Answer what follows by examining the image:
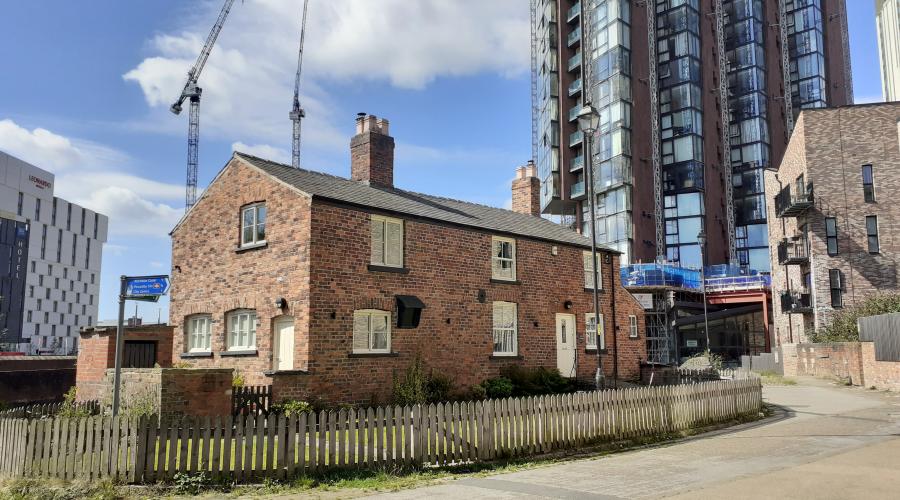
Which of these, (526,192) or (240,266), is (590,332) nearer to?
(526,192)

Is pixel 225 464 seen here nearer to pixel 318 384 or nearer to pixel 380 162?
pixel 318 384

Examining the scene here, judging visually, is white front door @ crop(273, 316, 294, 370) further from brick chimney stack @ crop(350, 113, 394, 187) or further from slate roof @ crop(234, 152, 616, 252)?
brick chimney stack @ crop(350, 113, 394, 187)

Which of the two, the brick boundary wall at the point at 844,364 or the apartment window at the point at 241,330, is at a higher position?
the apartment window at the point at 241,330

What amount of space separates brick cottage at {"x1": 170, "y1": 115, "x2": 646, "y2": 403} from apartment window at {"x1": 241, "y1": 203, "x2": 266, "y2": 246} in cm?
5

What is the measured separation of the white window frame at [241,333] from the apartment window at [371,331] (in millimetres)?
2779

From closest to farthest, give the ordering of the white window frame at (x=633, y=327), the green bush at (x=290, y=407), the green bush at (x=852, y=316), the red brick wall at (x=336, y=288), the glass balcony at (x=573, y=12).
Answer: the green bush at (x=290, y=407), the red brick wall at (x=336, y=288), the white window frame at (x=633, y=327), the green bush at (x=852, y=316), the glass balcony at (x=573, y=12)

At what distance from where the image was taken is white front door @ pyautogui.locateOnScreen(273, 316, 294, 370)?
17.7 meters

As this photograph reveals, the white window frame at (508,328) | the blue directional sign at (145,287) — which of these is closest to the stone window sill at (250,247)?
the blue directional sign at (145,287)

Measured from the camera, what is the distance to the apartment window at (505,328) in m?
22.4

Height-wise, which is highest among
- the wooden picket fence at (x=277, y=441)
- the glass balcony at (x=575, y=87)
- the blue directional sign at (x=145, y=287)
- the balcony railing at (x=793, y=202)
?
the glass balcony at (x=575, y=87)

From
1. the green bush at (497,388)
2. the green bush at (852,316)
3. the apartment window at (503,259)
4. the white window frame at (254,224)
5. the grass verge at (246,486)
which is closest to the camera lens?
the grass verge at (246,486)

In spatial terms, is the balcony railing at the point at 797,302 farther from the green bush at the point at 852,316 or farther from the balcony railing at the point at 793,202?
the balcony railing at the point at 793,202

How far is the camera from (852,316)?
34.4 m

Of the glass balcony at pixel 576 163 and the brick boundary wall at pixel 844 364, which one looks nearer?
the brick boundary wall at pixel 844 364
